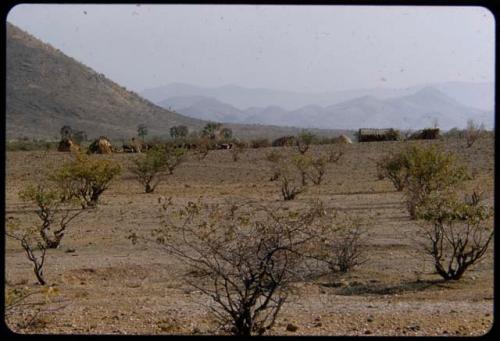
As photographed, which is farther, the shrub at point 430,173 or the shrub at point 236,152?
the shrub at point 236,152

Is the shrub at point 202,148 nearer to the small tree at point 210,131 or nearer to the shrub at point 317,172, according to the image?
the small tree at point 210,131

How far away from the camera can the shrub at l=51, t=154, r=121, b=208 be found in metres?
20.4

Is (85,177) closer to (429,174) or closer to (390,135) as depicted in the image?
(429,174)

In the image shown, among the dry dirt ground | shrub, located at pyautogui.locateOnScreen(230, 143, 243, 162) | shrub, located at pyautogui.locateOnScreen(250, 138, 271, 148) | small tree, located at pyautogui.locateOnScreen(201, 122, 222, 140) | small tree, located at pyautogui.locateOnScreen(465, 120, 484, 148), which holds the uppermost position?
small tree, located at pyautogui.locateOnScreen(465, 120, 484, 148)

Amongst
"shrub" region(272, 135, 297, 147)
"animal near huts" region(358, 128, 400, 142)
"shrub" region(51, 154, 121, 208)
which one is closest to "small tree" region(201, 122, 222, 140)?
"shrub" region(272, 135, 297, 147)

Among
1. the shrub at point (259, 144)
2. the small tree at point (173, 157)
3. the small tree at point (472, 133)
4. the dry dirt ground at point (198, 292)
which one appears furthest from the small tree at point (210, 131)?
the dry dirt ground at point (198, 292)

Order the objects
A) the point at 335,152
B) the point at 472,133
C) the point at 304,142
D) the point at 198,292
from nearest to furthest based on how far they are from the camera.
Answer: the point at 198,292 < the point at 335,152 < the point at 472,133 < the point at 304,142

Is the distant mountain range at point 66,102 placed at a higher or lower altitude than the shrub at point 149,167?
higher

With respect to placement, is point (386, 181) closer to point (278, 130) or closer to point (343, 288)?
point (343, 288)

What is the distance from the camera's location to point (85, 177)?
2098cm

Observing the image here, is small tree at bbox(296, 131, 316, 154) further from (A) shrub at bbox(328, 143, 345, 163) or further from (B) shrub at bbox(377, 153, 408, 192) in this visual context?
(B) shrub at bbox(377, 153, 408, 192)

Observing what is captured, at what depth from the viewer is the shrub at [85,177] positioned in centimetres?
2041

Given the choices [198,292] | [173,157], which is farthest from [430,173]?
[173,157]

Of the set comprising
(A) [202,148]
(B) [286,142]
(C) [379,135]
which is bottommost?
(A) [202,148]
